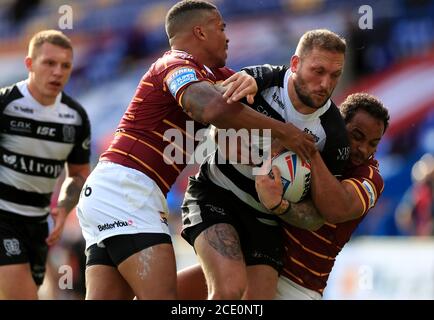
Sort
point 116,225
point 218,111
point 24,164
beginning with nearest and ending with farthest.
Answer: point 218,111 < point 116,225 < point 24,164

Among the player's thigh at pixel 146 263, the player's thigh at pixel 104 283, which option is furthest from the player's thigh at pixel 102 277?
the player's thigh at pixel 146 263

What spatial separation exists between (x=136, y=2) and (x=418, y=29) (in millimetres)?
6129

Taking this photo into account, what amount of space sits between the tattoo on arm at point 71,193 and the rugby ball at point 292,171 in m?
2.73

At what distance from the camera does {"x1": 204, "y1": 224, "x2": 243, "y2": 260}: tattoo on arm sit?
246 inches

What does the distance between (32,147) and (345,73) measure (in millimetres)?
9089

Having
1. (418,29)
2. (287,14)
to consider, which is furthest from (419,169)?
(287,14)

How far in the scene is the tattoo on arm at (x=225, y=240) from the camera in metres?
6.24

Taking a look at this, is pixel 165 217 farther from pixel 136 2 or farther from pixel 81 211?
pixel 136 2

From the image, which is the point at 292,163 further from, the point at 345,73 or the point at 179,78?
the point at 345,73

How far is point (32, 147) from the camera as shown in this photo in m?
8.39

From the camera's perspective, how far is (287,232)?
270 inches

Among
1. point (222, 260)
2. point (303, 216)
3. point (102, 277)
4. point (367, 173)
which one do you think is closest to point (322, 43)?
point (367, 173)

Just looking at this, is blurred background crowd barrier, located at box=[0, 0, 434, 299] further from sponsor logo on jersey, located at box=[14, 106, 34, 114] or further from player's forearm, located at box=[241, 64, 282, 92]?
player's forearm, located at box=[241, 64, 282, 92]

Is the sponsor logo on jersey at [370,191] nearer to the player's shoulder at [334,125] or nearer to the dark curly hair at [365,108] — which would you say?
the player's shoulder at [334,125]
